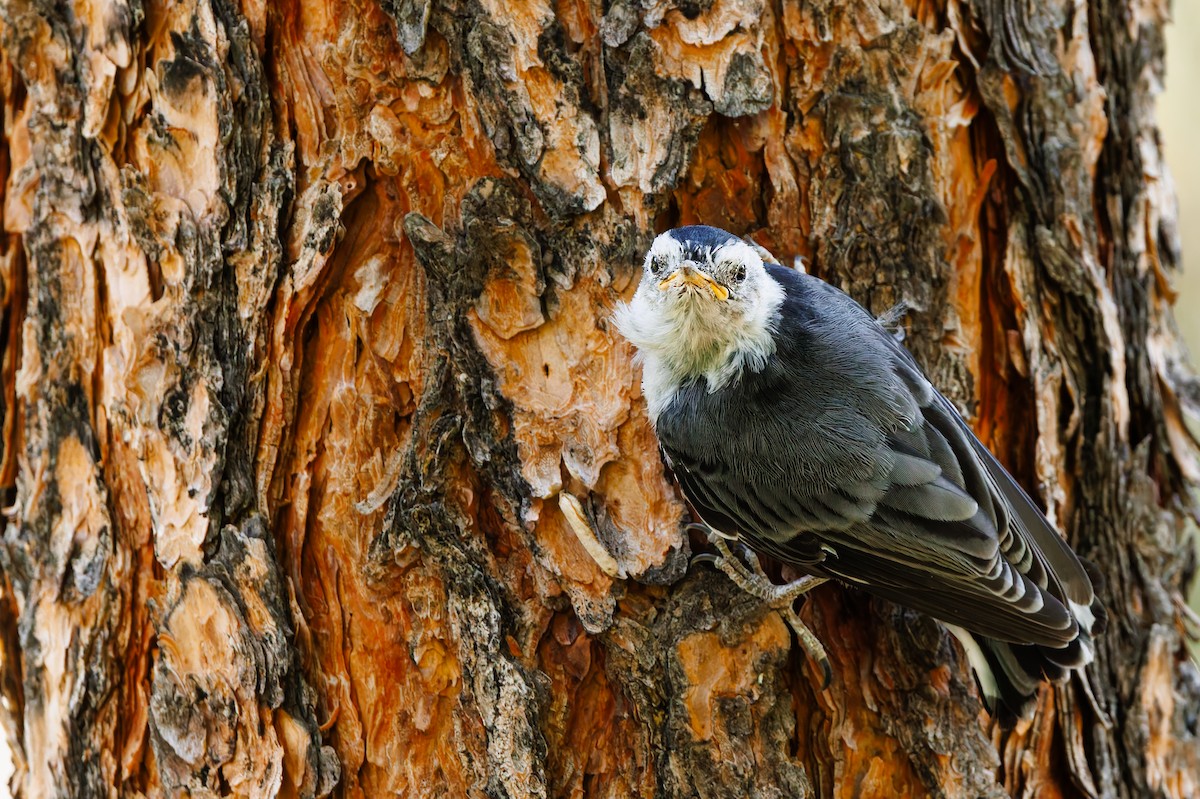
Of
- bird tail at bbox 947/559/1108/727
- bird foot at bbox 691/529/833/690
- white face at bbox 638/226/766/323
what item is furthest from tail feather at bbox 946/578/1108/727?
white face at bbox 638/226/766/323

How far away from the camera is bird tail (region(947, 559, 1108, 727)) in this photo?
86.7 inches

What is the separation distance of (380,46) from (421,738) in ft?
4.70

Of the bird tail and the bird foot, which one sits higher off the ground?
the bird foot

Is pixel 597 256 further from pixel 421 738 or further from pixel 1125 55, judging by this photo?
pixel 1125 55

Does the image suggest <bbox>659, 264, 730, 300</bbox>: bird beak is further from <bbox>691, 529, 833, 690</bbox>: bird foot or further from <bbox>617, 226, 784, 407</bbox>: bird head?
<bbox>691, 529, 833, 690</bbox>: bird foot

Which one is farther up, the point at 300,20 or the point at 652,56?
the point at 300,20

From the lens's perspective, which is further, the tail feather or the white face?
the tail feather

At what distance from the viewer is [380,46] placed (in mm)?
2072

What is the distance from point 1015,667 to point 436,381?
1.39 m

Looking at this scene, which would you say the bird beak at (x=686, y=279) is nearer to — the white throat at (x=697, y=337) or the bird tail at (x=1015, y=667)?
the white throat at (x=697, y=337)

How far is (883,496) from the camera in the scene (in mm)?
2184

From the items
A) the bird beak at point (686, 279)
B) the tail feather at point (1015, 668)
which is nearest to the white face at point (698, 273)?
the bird beak at point (686, 279)

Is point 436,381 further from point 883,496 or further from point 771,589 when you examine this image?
point 883,496

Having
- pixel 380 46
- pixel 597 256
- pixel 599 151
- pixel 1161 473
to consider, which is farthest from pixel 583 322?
pixel 1161 473
